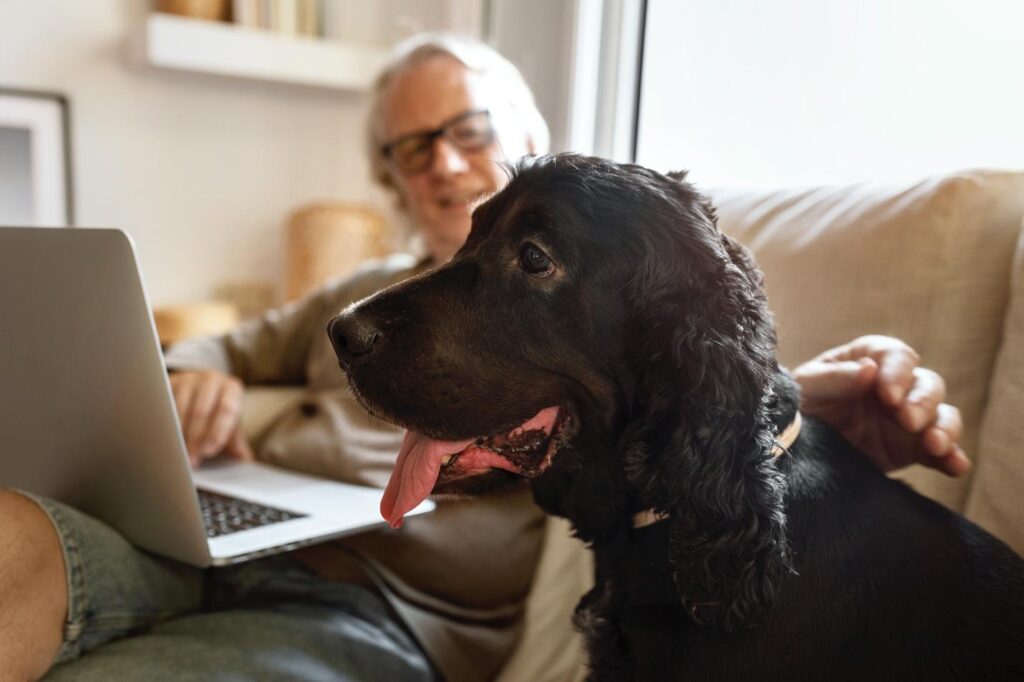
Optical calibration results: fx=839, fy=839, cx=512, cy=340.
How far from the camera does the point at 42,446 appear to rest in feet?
3.66

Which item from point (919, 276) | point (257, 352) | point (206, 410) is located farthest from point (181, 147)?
point (919, 276)

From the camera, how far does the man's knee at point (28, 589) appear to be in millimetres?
979

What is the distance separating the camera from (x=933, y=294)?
1240 mm

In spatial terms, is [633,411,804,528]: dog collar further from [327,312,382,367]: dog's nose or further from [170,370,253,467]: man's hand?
[170,370,253,467]: man's hand

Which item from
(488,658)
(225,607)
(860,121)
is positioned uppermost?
(860,121)

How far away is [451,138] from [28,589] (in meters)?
1.20

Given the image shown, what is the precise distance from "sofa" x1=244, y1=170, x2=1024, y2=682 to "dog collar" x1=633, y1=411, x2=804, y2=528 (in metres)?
0.35

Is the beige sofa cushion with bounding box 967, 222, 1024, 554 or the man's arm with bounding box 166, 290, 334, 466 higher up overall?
the beige sofa cushion with bounding box 967, 222, 1024, 554

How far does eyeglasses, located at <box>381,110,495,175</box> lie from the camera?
183cm

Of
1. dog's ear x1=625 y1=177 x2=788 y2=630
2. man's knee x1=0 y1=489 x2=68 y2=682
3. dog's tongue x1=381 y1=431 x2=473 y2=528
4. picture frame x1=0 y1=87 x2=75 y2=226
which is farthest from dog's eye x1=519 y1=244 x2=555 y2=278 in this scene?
picture frame x1=0 y1=87 x2=75 y2=226

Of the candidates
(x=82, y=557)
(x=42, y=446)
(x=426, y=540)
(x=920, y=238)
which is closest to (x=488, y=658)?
(x=426, y=540)

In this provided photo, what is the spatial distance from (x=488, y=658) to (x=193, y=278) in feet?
8.43

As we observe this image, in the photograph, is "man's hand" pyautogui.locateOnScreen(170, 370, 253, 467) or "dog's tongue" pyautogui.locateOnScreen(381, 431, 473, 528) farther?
"man's hand" pyautogui.locateOnScreen(170, 370, 253, 467)

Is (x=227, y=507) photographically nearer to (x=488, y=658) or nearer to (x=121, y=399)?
(x=121, y=399)
